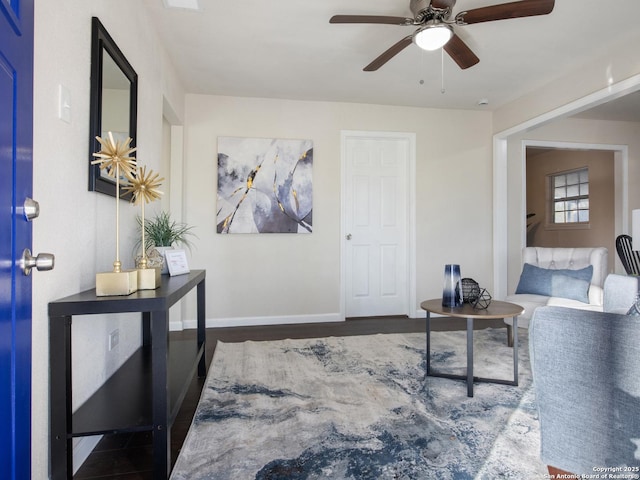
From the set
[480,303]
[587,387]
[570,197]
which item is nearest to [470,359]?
[480,303]

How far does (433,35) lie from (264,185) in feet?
7.59

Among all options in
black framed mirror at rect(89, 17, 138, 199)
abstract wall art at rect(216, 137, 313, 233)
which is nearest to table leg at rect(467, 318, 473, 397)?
black framed mirror at rect(89, 17, 138, 199)

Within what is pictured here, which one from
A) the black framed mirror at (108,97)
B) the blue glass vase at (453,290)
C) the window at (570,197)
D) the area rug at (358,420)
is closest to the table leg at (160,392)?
the area rug at (358,420)

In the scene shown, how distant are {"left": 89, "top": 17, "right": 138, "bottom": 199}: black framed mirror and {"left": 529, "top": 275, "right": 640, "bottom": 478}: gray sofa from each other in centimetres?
183

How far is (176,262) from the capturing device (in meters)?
2.22

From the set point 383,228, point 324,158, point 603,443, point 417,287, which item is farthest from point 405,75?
point 603,443

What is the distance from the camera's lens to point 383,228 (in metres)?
4.49

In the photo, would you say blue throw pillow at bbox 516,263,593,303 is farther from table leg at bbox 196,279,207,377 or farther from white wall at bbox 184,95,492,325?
table leg at bbox 196,279,207,377

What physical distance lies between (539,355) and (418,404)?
1.26m

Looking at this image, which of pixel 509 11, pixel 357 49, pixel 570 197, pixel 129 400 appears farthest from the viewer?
pixel 570 197

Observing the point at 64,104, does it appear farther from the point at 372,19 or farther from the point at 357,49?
the point at 357,49

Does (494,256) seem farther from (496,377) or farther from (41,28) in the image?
(41,28)

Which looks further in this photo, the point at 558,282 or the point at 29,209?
the point at 558,282

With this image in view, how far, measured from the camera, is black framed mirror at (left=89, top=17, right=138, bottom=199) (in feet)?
5.37
